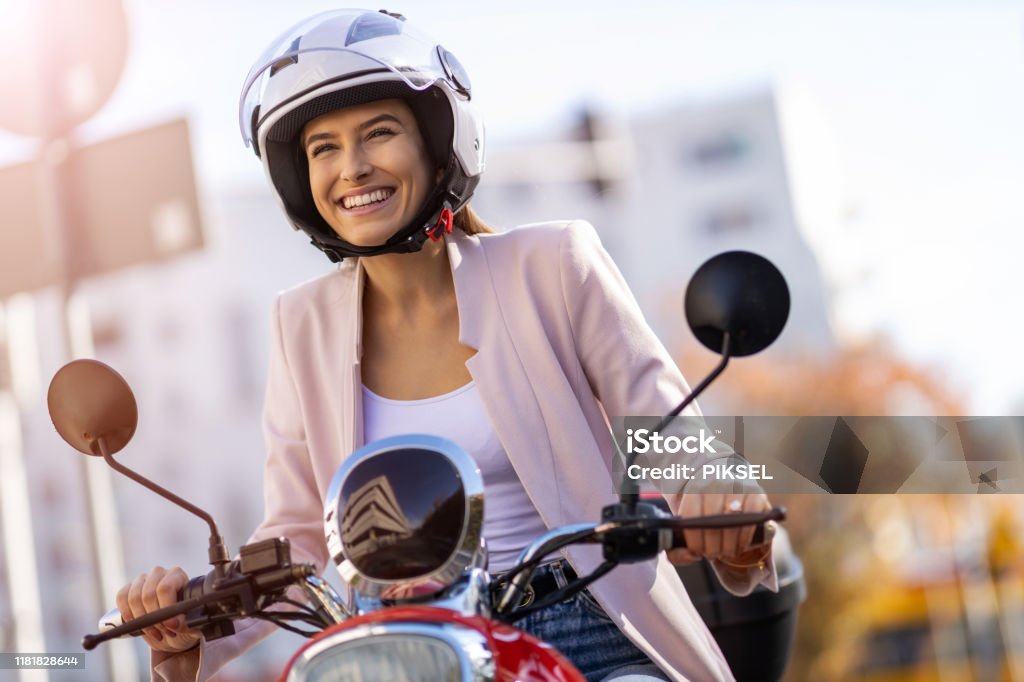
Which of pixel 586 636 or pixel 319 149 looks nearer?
pixel 586 636

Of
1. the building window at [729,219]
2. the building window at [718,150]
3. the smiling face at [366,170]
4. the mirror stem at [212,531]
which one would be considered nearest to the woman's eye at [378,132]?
the smiling face at [366,170]

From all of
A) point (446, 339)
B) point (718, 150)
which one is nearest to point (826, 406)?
point (718, 150)

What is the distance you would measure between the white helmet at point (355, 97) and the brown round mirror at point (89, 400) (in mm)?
632

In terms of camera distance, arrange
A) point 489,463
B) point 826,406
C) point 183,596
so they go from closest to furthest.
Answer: point 183,596
point 489,463
point 826,406

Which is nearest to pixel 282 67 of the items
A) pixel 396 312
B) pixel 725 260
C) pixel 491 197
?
pixel 396 312

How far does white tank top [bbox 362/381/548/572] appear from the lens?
261cm

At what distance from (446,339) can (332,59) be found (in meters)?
0.67

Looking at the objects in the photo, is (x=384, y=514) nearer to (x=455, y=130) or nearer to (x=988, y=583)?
(x=455, y=130)

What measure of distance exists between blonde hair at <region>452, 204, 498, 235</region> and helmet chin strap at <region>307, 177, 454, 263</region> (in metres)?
0.28

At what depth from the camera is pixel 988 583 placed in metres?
33.7

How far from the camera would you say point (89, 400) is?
216 centimetres

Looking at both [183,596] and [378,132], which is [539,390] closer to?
[378,132]

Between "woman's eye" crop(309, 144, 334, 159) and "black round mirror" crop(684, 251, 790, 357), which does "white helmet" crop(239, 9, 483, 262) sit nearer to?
"woman's eye" crop(309, 144, 334, 159)

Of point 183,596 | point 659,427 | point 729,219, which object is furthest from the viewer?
point 729,219
